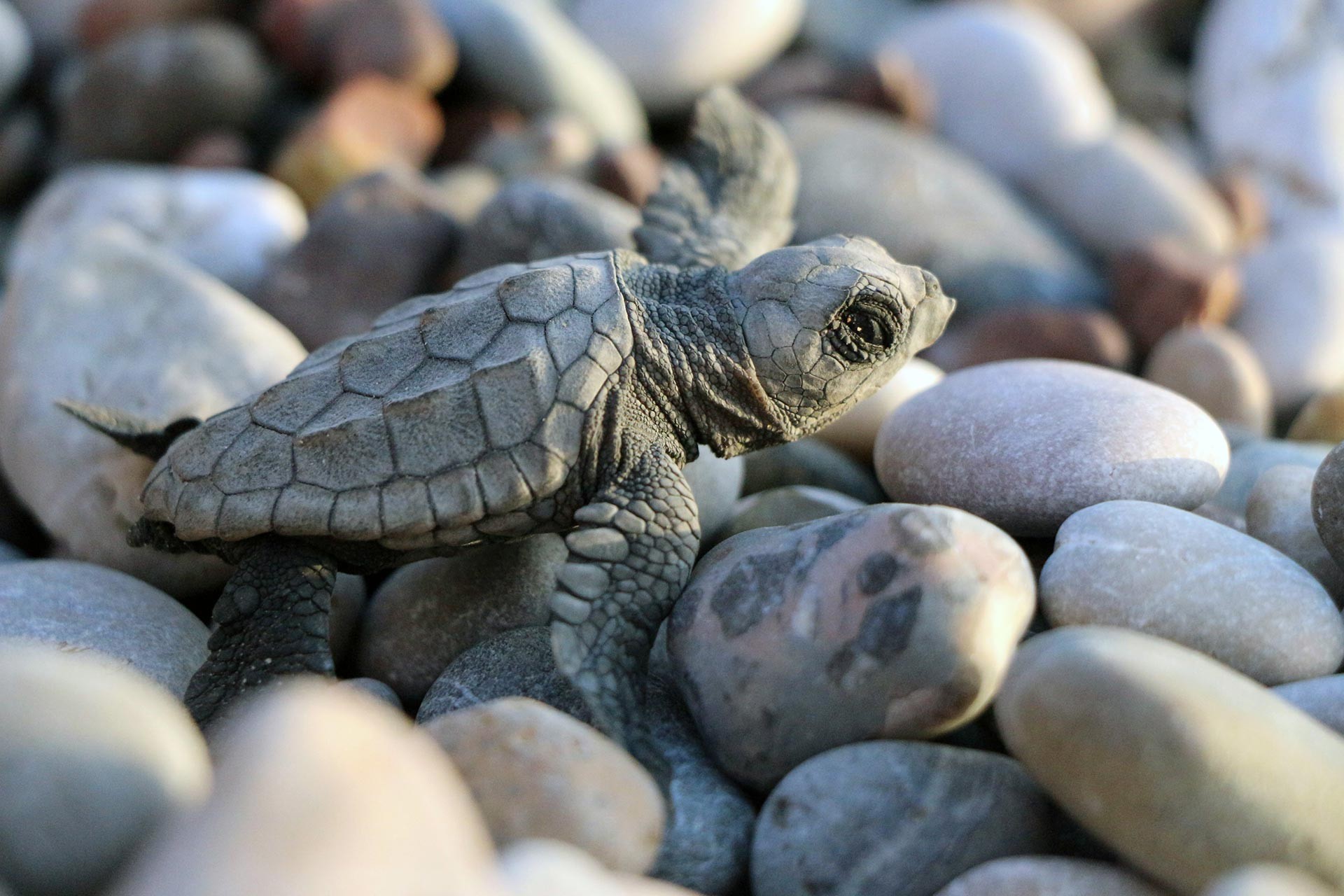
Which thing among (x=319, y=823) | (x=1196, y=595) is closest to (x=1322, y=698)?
(x=1196, y=595)

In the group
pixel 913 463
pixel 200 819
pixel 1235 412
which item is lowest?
pixel 1235 412

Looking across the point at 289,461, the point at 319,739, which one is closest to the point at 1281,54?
the point at 289,461

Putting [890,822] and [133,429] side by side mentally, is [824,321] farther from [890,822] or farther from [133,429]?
[133,429]

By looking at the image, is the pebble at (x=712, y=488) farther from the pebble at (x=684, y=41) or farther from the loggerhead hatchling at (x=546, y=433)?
the pebble at (x=684, y=41)

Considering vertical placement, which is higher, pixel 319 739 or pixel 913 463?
pixel 319 739

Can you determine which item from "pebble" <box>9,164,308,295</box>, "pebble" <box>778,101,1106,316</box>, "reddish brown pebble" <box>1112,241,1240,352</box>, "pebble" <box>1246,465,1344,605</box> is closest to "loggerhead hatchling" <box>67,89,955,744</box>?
"pebble" <box>1246,465,1344,605</box>

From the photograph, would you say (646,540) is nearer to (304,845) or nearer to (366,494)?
(366,494)
